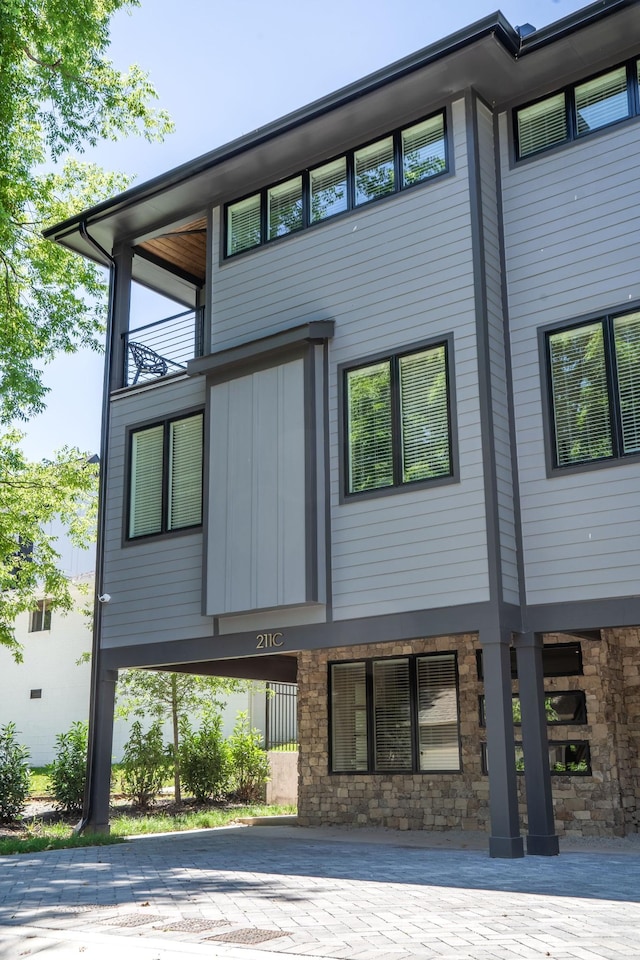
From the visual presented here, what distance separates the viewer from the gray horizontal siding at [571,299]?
31.9 feet

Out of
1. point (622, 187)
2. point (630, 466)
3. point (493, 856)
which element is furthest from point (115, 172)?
point (493, 856)

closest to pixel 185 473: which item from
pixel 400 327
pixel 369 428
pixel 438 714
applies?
pixel 369 428

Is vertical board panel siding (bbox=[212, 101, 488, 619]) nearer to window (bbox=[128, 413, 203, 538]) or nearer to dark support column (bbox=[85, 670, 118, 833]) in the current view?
window (bbox=[128, 413, 203, 538])

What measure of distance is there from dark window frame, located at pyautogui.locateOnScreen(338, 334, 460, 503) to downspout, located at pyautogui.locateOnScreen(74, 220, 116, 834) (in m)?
4.33

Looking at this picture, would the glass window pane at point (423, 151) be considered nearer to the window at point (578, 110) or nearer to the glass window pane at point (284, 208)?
the window at point (578, 110)

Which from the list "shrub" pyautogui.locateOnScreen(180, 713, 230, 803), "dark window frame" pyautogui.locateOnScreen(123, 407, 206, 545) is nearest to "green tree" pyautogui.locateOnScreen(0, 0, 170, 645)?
"dark window frame" pyautogui.locateOnScreen(123, 407, 206, 545)

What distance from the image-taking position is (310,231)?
1248 cm

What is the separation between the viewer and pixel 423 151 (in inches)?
456

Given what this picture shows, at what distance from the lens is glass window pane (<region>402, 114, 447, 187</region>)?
11.4 m

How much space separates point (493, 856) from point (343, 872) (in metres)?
1.76

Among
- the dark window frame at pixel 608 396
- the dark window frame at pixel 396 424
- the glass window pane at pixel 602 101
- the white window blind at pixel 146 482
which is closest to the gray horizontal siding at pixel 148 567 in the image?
the white window blind at pixel 146 482

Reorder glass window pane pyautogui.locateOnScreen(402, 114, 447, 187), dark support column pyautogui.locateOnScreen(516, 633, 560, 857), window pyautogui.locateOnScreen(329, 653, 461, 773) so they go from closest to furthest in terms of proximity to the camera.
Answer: dark support column pyautogui.locateOnScreen(516, 633, 560, 857)
glass window pane pyautogui.locateOnScreen(402, 114, 447, 187)
window pyautogui.locateOnScreen(329, 653, 461, 773)

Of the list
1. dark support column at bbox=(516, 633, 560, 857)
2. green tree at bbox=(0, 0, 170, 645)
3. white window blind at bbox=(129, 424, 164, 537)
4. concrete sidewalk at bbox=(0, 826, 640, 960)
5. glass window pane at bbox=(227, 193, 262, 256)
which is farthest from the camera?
green tree at bbox=(0, 0, 170, 645)

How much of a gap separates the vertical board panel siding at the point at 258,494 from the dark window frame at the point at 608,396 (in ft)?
9.73
